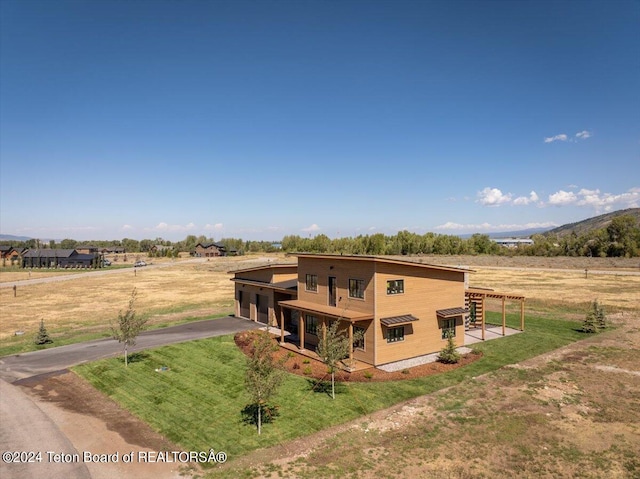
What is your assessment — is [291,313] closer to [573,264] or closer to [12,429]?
[12,429]

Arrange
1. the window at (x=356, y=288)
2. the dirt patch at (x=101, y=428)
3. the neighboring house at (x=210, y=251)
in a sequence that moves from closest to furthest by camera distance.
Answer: the dirt patch at (x=101, y=428)
the window at (x=356, y=288)
the neighboring house at (x=210, y=251)

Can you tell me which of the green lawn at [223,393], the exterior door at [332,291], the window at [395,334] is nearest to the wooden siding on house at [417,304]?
the window at [395,334]

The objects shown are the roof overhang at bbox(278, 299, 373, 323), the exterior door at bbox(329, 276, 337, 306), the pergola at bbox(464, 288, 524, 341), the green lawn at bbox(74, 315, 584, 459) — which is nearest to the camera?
the green lawn at bbox(74, 315, 584, 459)

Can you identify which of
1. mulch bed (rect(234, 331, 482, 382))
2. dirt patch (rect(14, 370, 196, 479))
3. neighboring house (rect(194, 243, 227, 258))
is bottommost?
dirt patch (rect(14, 370, 196, 479))

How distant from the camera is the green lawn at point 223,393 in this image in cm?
1689

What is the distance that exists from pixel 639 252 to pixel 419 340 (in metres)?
128

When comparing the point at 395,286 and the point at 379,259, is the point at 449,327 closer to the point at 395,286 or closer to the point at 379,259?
the point at 395,286

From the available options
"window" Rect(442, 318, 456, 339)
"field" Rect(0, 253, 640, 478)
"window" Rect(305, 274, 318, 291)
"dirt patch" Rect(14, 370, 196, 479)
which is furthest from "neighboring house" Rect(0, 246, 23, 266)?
"window" Rect(442, 318, 456, 339)

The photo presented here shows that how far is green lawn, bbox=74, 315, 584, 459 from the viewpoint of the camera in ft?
55.4

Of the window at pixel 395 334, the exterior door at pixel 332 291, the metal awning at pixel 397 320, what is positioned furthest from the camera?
the exterior door at pixel 332 291

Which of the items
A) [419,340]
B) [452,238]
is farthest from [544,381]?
[452,238]

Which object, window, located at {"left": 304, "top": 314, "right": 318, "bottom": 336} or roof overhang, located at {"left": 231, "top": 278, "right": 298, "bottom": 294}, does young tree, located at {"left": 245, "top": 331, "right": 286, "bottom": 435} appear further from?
roof overhang, located at {"left": 231, "top": 278, "right": 298, "bottom": 294}

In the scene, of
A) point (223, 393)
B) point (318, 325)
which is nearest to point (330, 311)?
point (318, 325)

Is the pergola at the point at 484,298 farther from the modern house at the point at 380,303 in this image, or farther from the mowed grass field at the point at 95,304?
the mowed grass field at the point at 95,304
